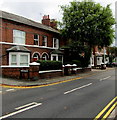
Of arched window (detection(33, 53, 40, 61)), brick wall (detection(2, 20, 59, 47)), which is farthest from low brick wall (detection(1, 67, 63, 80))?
arched window (detection(33, 53, 40, 61))

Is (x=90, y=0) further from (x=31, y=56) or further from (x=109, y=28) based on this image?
(x=31, y=56)

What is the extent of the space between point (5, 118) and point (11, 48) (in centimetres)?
1341

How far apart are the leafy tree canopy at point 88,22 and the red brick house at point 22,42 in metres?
3.87

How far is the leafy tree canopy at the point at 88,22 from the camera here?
862 inches

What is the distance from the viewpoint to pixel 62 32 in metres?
24.6

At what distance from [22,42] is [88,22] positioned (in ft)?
36.0

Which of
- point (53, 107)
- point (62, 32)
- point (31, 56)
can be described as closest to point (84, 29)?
point (62, 32)

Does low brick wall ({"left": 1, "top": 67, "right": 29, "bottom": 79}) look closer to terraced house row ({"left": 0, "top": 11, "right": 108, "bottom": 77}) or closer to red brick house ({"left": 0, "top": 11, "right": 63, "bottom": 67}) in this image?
terraced house row ({"left": 0, "top": 11, "right": 108, "bottom": 77})

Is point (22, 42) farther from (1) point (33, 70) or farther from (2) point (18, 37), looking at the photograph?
(1) point (33, 70)

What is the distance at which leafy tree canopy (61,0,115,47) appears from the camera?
2189 centimetres

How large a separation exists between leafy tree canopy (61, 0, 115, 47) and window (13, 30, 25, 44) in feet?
26.2

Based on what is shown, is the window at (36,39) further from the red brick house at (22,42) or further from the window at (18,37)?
the window at (18,37)

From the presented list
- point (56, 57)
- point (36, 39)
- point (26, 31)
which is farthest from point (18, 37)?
point (56, 57)

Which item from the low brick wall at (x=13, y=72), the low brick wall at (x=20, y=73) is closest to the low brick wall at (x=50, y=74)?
the low brick wall at (x=20, y=73)
